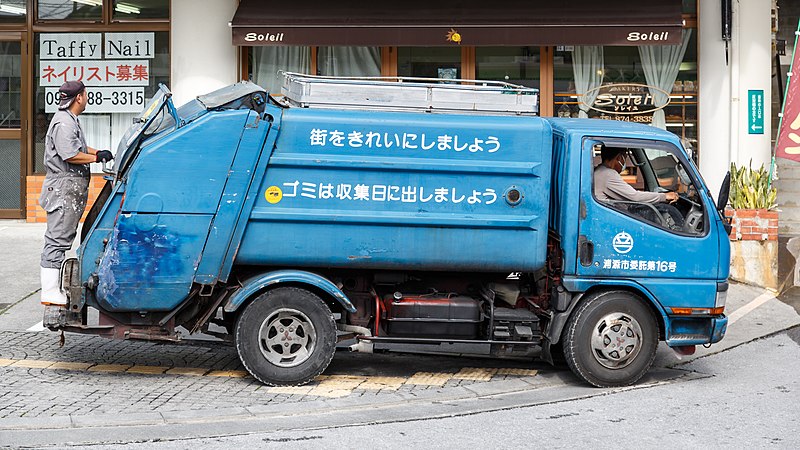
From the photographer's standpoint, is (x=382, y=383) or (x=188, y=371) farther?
(x=188, y=371)

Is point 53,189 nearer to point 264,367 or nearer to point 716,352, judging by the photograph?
point 264,367

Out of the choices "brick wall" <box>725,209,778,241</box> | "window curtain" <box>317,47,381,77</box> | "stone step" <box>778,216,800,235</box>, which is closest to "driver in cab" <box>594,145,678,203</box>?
"brick wall" <box>725,209,778,241</box>

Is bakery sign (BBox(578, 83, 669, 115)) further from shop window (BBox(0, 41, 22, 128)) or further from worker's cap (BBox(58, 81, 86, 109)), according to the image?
shop window (BBox(0, 41, 22, 128))

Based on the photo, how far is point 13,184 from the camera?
15.9 m

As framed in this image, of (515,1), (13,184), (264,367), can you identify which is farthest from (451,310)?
(13,184)

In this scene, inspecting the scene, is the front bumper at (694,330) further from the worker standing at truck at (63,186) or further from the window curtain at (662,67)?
the window curtain at (662,67)

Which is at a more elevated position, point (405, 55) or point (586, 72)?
point (405, 55)

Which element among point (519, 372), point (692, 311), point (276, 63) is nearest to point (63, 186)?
point (519, 372)

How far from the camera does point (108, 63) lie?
15484mm

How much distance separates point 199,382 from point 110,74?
8.16 meters

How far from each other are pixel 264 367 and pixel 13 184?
903 centimetres

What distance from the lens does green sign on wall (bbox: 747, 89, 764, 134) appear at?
14.4 m

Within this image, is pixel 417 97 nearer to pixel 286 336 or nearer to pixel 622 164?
pixel 622 164

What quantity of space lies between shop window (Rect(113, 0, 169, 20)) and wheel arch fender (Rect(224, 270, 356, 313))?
820cm
